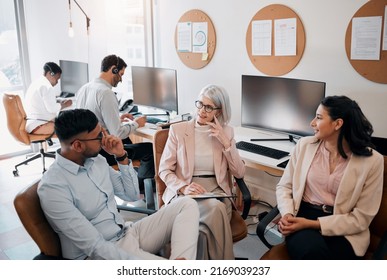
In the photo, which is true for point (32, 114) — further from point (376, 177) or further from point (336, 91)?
point (376, 177)

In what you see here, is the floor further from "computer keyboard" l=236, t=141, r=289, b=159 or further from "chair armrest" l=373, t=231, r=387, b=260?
"chair armrest" l=373, t=231, r=387, b=260

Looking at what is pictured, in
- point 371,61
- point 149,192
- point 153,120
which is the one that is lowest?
point 149,192

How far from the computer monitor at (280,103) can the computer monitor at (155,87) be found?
745 millimetres

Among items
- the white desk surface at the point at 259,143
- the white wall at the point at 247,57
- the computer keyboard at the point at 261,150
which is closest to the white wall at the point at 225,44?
the white wall at the point at 247,57

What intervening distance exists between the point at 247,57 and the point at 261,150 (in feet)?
3.08

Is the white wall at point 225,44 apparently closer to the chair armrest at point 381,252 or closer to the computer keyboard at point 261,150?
the computer keyboard at point 261,150

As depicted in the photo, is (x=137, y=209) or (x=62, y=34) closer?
(x=137, y=209)

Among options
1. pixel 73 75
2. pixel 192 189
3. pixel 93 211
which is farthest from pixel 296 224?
pixel 73 75

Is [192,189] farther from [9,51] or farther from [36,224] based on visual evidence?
[9,51]

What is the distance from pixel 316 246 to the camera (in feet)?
5.51

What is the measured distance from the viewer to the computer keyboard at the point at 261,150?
245cm

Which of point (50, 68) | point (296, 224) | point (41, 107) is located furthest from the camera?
point (50, 68)

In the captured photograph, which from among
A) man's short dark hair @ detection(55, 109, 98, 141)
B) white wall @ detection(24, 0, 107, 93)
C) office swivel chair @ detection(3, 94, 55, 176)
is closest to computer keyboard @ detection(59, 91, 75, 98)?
white wall @ detection(24, 0, 107, 93)
